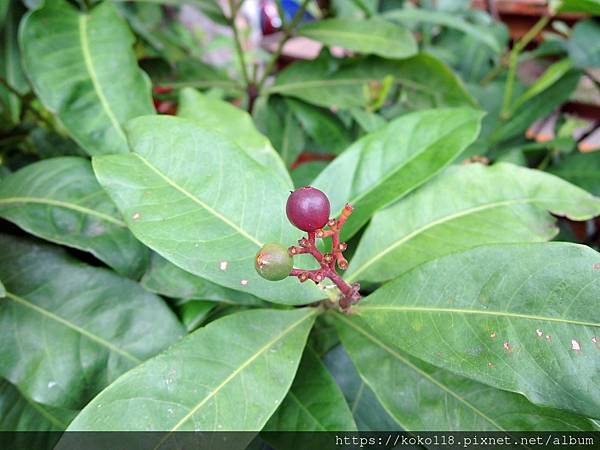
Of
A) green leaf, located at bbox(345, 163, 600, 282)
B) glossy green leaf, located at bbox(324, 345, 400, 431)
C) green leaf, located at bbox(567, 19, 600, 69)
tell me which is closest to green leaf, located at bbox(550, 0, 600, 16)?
green leaf, located at bbox(567, 19, 600, 69)

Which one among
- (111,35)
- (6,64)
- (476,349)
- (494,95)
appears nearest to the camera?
(476,349)

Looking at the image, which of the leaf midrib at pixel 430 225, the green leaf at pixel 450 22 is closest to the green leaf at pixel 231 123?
the leaf midrib at pixel 430 225

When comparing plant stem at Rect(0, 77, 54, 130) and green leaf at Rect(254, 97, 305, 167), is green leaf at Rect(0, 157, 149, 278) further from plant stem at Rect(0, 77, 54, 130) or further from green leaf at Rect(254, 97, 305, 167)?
green leaf at Rect(254, 97, 305, 167)

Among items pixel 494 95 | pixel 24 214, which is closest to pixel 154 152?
pixel 24 214

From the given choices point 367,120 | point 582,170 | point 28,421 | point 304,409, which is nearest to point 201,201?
point 304,409

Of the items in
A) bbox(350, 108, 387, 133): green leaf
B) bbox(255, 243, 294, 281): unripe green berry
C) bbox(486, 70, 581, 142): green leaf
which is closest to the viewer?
bbox(255, 243, 294, 281): unripe green berry

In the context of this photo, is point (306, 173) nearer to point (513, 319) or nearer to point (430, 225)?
point (430, 225)

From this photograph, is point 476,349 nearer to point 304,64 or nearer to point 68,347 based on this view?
point 68,347

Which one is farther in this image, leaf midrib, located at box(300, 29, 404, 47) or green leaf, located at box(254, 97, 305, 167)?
green leaf, located at box(254, 97, 305, 167)
